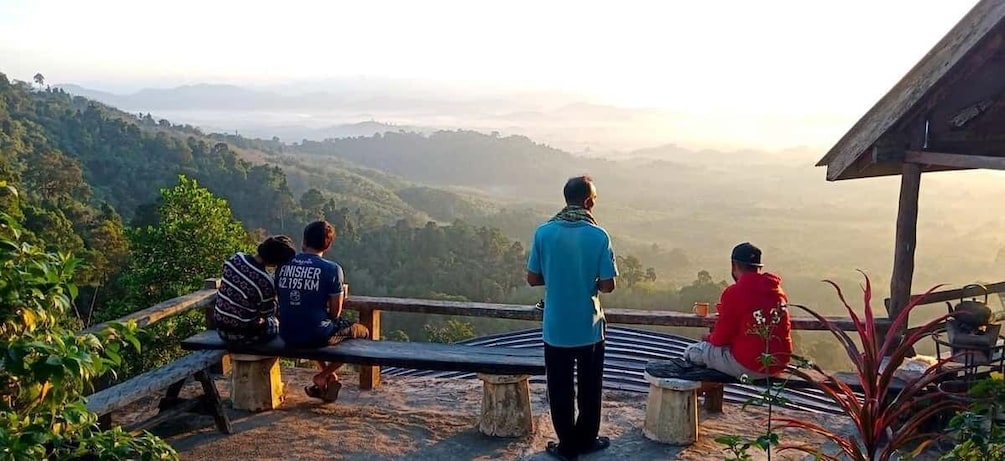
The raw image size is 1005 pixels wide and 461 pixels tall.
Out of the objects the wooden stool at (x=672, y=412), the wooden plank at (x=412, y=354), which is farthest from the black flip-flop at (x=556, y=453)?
the wooden stool at (x=672, y=412)

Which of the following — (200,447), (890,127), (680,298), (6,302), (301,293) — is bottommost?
(680,298)

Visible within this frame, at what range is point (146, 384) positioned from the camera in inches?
166

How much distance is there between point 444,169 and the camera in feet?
285

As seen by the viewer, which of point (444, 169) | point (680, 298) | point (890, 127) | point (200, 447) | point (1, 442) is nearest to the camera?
point (1, 442)

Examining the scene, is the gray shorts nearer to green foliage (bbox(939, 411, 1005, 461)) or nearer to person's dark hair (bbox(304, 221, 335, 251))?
green foliage (bbox(939, 411, 1005, 461))

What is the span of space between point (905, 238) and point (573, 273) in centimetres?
279

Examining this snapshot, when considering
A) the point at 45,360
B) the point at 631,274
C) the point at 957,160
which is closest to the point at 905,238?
the point at 957,160

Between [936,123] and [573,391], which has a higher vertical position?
[936,123]

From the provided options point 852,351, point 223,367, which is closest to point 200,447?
point 223,367

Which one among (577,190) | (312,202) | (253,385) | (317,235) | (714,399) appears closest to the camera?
(577,190)

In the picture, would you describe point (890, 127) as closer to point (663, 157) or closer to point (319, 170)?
point (319, 170)

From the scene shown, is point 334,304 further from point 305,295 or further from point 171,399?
point 171,399

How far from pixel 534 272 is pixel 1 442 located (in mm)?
2827

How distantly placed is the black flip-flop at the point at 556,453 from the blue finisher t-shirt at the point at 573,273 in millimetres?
692
